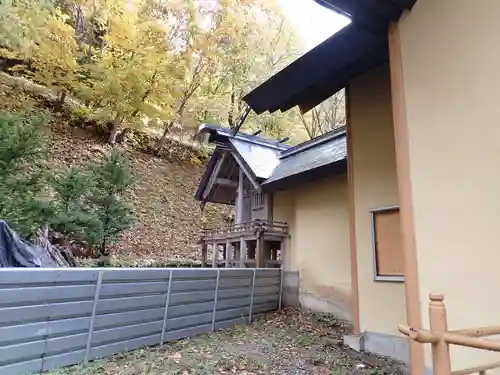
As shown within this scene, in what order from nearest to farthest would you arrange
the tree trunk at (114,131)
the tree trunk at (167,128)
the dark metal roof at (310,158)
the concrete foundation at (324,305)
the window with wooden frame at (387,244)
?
the window with wooden frame at (387,244)
the concrete foundation at (324,305)
the dark metal roof at (310,158)
the tree trunk at (114,131)
the tree trunk at (167,128)

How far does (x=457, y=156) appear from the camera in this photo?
9.82 ft

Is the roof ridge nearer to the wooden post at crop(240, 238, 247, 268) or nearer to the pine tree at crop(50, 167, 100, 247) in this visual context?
the wooden post at crop(240, 238, 247, 268)

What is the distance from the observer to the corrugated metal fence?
4.09m

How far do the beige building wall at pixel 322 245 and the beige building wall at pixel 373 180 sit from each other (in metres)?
1.94

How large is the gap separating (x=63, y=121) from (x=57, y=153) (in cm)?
283

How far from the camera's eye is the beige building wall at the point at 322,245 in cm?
772

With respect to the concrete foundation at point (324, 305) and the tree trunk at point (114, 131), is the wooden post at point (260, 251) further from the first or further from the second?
the tree trunk at point (114, 131)

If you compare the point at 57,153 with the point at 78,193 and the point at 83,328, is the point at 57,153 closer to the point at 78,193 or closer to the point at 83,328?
the point at 78,193

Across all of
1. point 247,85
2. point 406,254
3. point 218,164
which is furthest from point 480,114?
point 247,85

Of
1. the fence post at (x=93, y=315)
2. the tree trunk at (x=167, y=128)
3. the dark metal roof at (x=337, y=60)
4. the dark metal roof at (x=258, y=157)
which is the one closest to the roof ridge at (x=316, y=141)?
the dark metal roof at (x=258, y=157)

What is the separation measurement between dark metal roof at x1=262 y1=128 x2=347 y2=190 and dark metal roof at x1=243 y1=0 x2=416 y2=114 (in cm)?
219

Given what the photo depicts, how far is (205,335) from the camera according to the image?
6332mm

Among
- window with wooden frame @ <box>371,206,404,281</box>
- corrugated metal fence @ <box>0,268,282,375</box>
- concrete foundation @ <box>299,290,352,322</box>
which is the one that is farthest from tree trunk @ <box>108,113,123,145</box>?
window with wooden frame @ <box>371,206,404,281</box>

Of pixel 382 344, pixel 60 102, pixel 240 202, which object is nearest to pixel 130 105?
pixel 60 102
